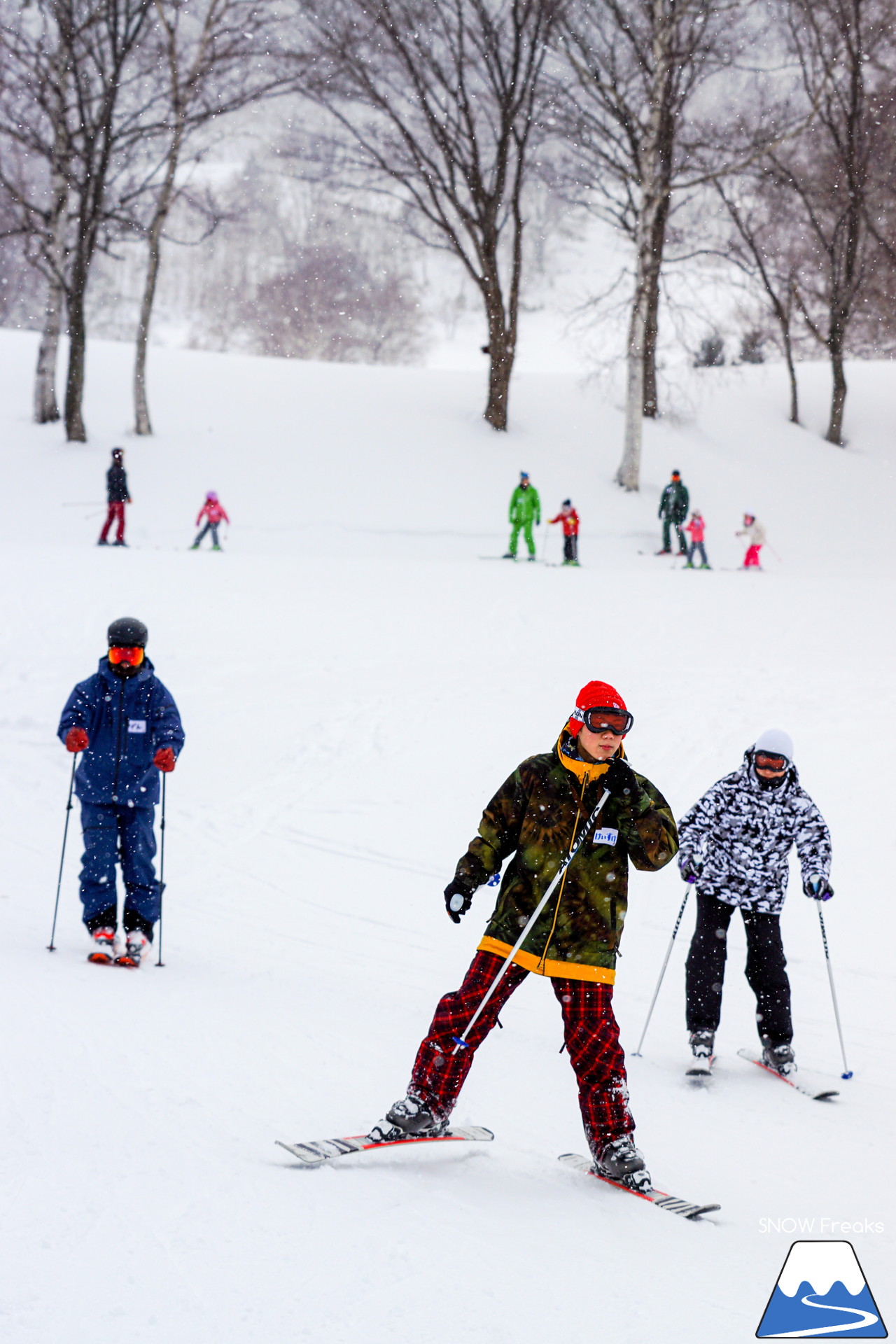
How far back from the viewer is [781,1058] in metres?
5.70

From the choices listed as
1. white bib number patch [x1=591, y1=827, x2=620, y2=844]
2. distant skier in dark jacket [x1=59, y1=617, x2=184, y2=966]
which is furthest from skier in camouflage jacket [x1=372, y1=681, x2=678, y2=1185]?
distant skier in dark jacket [x1=59, y1=617, x2=184, y2=966]

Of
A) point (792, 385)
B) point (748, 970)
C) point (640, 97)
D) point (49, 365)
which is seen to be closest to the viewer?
point (748, 970)

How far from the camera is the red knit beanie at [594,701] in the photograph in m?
3.92

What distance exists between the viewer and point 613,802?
4.00 metres

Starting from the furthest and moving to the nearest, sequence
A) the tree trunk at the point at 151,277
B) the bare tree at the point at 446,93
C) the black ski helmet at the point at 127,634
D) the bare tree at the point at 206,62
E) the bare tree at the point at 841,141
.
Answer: the bare tree at the point at 841,141, the bare tree at the point at 446,93, the tree trunk at the point at 151,277, the bare tree at the point at 206,62, the black ski helmet at the point at 127,634

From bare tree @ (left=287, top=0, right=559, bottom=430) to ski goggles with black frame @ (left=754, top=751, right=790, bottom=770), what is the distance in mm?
20420

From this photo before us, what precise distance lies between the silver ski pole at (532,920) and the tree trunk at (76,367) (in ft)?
69.4

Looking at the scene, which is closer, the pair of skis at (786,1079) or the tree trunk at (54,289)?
the pair of skis at (786,1079)

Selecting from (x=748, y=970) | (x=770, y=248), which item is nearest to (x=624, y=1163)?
(x=748, y=970)

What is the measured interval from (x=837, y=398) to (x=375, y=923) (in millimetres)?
25714

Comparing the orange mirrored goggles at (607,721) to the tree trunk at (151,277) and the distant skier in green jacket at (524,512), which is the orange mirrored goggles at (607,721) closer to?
the distant skier in green jacket at (524,512)

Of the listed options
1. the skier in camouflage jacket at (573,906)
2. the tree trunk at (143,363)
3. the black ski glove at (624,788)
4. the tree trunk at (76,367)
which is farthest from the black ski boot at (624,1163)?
the tree trunk at (143,363)

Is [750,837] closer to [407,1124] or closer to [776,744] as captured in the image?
[776,744]
